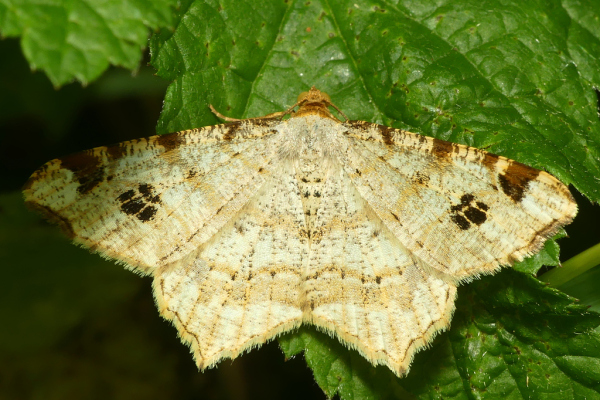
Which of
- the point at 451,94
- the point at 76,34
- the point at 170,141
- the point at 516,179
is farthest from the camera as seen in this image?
the point at 451,94

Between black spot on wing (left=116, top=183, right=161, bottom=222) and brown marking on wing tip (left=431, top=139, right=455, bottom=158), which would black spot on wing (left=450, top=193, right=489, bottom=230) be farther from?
black spot on wing (left=116, top=183, right=161, bottom=222)

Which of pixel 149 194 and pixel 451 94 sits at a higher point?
pixel 451 94

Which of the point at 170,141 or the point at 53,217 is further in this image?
the point at 170,141

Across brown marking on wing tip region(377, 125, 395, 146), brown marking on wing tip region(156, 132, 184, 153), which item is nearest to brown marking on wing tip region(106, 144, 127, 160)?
brown marking on wing tip region(156, 132, 184, 153)

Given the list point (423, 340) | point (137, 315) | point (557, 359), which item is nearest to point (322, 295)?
point (423, 340)

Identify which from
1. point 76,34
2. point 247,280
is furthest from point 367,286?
point 76,34

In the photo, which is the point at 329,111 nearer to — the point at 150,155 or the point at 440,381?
the point at 150,155

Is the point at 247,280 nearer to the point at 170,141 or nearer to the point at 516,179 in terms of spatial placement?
the point at 170,141
